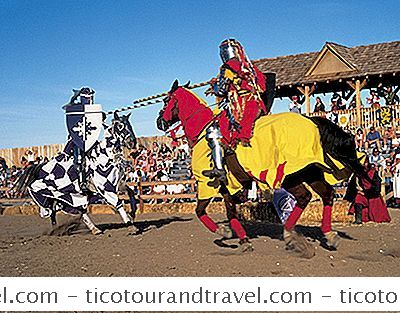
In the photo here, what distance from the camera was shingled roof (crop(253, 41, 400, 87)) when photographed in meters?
20.3

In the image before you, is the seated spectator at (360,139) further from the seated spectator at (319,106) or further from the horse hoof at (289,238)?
the horse hoof at (289,238)

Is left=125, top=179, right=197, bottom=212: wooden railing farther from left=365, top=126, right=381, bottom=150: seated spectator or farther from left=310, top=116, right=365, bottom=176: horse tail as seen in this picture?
left=310, top=116, right=365, bottom=176: horse tail

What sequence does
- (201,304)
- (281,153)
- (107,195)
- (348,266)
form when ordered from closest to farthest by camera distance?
(201,304)
(348,266)
(281,153)
(107,195)

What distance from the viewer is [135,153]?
20.2m

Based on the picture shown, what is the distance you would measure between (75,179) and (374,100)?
13.1 m

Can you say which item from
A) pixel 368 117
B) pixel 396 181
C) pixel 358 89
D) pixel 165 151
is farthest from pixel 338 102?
pixel 396 181

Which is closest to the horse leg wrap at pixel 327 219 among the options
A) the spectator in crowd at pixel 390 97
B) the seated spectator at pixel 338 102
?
the spectator in crowd at pixel 390 97

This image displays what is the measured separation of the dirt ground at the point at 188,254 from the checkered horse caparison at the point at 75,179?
0.67 metres

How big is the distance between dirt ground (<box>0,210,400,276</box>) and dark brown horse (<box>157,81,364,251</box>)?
0.39m

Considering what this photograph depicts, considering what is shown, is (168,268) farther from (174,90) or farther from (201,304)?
(174,90)

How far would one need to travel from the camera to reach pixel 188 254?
26.2ft

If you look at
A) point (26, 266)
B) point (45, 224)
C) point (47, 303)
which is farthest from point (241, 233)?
Answer: point (45, 224)

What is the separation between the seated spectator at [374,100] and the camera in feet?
64.3

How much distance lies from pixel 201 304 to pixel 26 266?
3589 mm
